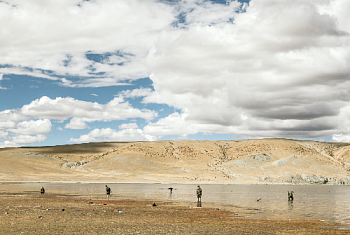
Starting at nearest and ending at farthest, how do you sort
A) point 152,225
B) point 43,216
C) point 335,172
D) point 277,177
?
point 152,225
point 43,216
point 277,177
point 335,172

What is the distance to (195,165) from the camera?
456 ft

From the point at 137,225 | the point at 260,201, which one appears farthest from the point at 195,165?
the point at 137,225

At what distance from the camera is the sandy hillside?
108 meters

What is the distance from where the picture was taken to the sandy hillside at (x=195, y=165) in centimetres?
10800

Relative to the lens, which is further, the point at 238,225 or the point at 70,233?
the point at 238,225

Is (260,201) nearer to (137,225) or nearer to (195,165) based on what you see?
(137,225)

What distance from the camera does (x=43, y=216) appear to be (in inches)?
945

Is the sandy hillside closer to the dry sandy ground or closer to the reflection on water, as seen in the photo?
the reflection on water

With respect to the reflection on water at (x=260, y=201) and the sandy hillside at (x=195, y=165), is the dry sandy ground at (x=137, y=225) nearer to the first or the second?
the reflection on water at (x=260, y=201)

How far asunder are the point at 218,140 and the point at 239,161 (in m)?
57.6

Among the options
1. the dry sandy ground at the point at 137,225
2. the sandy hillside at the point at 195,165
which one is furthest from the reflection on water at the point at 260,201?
the sandy hillside at the point at 195,165

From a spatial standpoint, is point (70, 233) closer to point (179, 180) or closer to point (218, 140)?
point (179, 180)

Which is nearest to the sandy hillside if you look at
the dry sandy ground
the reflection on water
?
the reflection on water

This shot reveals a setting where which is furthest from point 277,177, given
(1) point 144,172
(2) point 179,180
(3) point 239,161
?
(1) point 144,172
